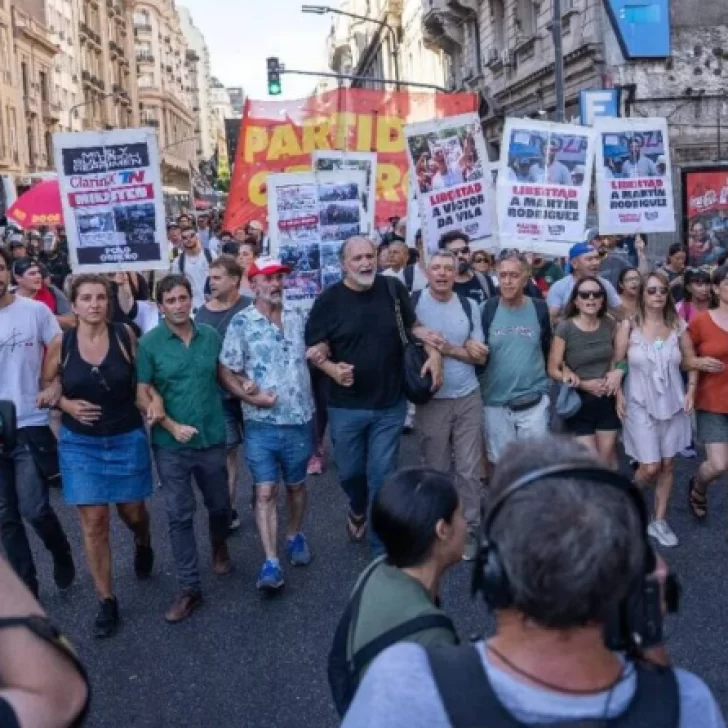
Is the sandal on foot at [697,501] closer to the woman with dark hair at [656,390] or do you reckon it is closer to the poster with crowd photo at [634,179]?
the woman with dark hair at [656,390]

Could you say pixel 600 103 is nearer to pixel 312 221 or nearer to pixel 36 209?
pixel 312 221

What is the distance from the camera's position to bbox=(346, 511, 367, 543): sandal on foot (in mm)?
6090

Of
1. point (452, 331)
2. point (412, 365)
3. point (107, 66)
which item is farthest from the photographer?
point (107, 66)

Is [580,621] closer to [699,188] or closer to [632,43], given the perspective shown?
[699,188]

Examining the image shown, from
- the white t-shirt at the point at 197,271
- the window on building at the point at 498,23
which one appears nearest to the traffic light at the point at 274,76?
the window on building at the point at 498,23

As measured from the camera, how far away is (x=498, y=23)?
28.6 metres

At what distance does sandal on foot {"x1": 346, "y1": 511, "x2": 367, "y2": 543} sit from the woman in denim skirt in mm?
1465

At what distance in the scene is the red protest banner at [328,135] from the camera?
11.5 metres

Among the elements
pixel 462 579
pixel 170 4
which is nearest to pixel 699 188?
pixel 462 579

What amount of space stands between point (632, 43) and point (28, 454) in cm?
1751

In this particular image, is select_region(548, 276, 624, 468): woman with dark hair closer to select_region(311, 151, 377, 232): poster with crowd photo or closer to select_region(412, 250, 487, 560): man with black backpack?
select_region(412, 250, 487, 560): man with black backpack

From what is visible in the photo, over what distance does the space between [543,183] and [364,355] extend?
11.7 feet

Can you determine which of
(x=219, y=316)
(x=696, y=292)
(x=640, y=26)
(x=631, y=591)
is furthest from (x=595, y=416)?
(x=640, y=26)

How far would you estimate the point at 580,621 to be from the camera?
151 cm
